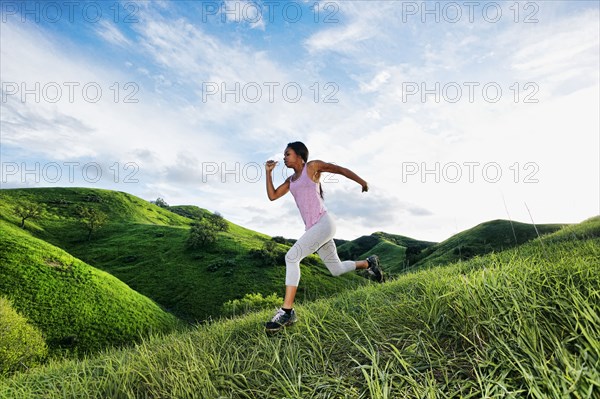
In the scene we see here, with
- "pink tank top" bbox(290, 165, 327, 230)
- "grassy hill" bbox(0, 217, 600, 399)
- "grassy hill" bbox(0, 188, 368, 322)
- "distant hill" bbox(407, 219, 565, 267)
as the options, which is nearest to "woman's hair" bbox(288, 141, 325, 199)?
"pink tank top" bbox(290, 165, 327, 230)

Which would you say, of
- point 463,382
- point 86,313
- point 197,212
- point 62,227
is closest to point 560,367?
point 463,382

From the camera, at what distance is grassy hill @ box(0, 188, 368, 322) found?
64188 mm

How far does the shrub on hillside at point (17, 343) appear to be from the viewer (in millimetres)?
30875

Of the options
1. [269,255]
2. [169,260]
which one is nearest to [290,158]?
[269,255]

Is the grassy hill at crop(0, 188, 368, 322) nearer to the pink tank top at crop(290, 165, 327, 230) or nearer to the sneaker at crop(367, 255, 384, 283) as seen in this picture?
the sneaker at crop(367, 255, 384, 283)

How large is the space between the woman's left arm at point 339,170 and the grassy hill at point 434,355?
1978 mm

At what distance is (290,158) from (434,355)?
12.9 ft

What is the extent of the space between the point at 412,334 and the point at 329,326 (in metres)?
1.41

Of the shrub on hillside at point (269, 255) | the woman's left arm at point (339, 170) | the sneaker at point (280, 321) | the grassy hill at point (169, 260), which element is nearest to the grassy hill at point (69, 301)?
the grassy hill at point (169, 260)

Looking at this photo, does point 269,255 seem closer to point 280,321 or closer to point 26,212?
point 26,212

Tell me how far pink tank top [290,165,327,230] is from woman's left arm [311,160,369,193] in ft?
0.69

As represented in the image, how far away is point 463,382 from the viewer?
2.91 m

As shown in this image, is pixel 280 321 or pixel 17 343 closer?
pixel 280 321

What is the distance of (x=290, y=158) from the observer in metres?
6.16
